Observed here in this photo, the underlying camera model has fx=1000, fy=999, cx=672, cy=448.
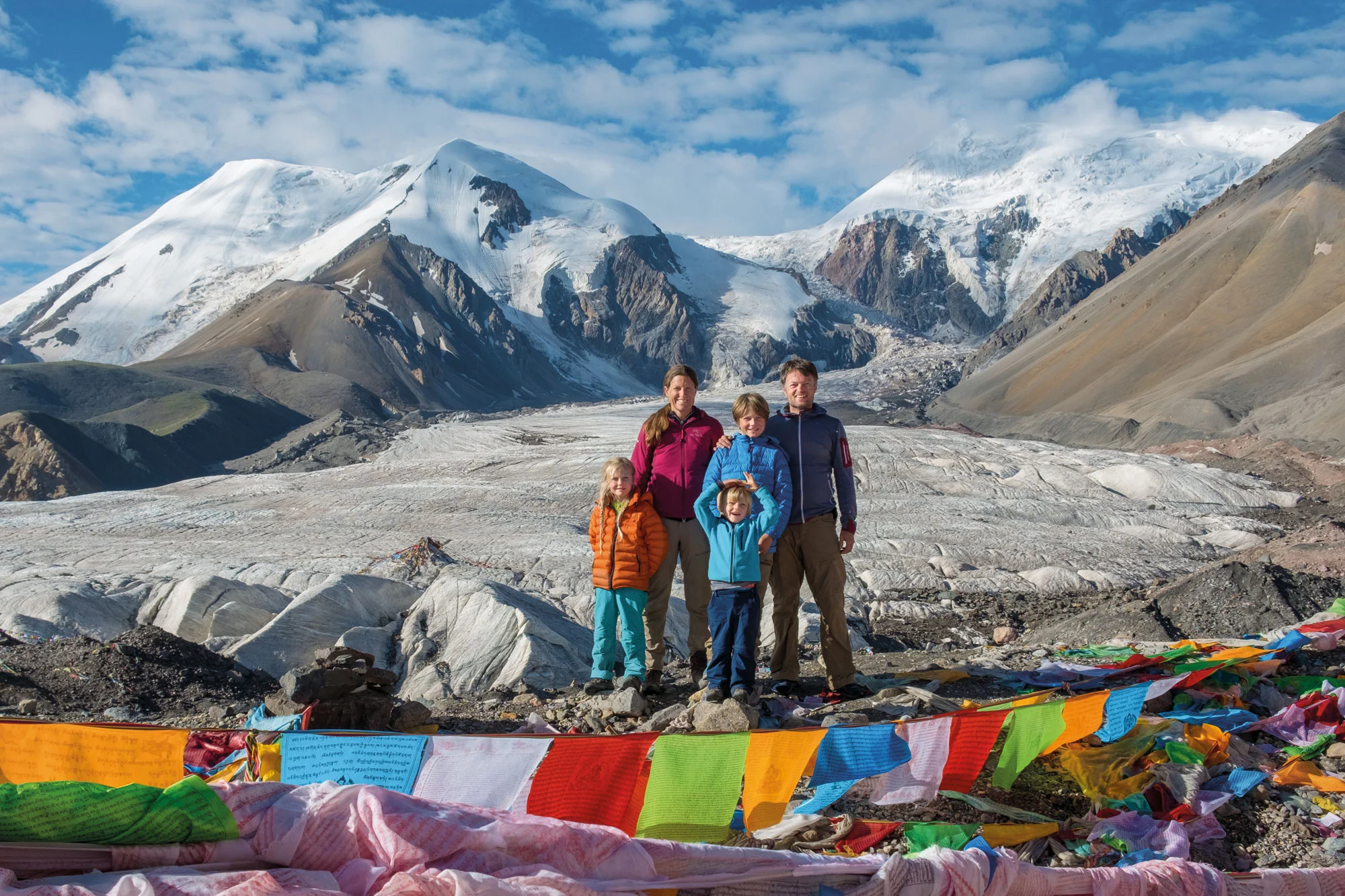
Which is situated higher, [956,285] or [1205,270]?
[956,285]

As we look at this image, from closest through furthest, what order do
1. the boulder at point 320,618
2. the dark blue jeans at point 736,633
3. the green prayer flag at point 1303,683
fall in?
the green prayer flag at point 1303,683 → the dark blue jeans at point 736,633 → the boulder at point 320,618

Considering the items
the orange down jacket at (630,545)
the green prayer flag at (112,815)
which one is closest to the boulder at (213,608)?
the orange down jacket at (630,545)

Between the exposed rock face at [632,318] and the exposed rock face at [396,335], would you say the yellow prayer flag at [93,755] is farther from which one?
the exposed rock face at [632,318]

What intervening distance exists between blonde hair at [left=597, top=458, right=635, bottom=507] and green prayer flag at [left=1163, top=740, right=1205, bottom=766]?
3.06m

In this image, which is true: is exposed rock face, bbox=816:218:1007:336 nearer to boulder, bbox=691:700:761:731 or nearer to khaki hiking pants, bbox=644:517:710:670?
khaki hiking pants, bbox=644:517:710:670

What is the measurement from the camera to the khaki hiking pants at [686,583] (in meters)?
6.08

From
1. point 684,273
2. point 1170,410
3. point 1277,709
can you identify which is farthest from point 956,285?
point 1277,709

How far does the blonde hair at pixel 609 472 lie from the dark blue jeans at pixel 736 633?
2.91ft

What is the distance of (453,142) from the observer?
446 feet

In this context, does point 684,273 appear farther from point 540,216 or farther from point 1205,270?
point 1205,270

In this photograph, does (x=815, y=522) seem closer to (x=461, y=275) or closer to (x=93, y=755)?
(x=93, y=755)

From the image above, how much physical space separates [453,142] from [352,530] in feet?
412

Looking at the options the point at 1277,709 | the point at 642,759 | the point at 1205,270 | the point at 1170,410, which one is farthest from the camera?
the point at 1205,270

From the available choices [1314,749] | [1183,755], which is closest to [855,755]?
[1183,755]
